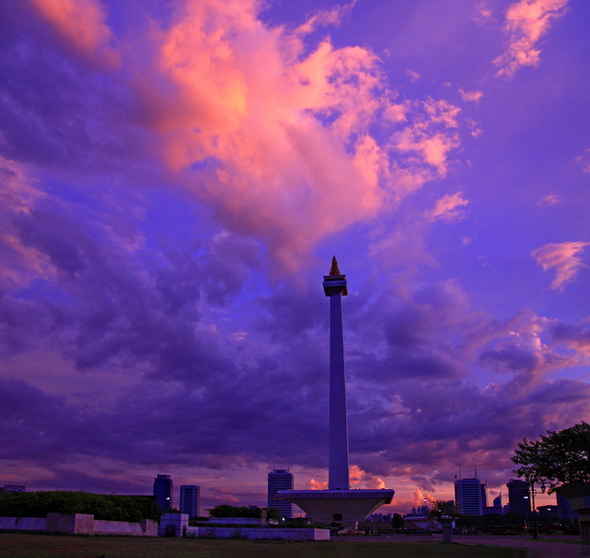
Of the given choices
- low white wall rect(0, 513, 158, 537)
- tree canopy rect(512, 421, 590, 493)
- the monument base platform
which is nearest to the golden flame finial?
the monument base platform

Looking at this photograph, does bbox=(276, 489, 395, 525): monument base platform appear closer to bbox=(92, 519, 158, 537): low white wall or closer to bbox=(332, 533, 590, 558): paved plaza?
bbox=(332, 533, 590, 558): paved plaza

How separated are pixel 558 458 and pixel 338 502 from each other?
4127 centimetres

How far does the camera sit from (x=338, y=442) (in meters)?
93.0

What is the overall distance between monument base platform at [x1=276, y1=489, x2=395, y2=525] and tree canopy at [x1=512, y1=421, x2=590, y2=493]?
104 feet

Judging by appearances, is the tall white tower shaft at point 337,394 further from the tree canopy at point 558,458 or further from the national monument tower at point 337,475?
the tree canopy at point 558,458

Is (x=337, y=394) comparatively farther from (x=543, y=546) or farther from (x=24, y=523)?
(x=24, y=523)

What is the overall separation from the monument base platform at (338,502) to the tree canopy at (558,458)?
1250 inches

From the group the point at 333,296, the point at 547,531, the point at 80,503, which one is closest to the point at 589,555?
the point at 80,503

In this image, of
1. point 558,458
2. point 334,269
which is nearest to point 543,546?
point 558,458

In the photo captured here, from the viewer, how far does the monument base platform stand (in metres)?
84.0

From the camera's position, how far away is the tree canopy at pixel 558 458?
5106cm

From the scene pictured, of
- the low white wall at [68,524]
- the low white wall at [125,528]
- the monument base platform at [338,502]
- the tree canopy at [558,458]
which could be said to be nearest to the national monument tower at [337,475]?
the monument base platform at [338,502]

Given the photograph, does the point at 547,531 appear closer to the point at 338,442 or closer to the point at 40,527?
the point at 338,442

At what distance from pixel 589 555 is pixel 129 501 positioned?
31.8m
